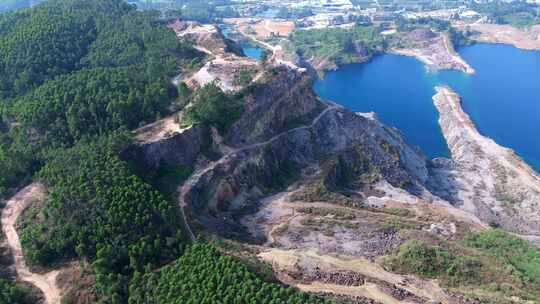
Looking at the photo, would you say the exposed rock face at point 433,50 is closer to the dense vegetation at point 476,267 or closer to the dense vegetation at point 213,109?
the dense vegetation at point 213,109

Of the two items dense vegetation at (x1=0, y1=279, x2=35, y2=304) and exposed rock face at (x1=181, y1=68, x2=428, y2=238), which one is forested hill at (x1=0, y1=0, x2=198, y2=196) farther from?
dense vegetation at (x1=0, y1=279, x2=35, y2=304)

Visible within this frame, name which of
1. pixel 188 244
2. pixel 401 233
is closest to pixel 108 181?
pixel 188 244

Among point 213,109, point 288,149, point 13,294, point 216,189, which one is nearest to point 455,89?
point 288,149

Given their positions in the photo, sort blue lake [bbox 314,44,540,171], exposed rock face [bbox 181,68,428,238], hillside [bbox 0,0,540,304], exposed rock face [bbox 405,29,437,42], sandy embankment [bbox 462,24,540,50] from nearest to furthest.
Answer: hillside [bbox 0,0,540,304], exposed rock face [bbox 181,68,428,238], blue lake [bbox 314,44,540,171], exposed rock face [bbox 405,29,437,42], sandy embankment [bbox 462,24,540,50]

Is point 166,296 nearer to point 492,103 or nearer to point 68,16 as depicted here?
point 68,16

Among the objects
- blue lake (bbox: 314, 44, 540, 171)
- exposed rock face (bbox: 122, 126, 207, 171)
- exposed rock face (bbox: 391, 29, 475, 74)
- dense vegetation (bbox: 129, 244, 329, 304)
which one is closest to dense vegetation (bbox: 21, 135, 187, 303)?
dense vegetation (bbox: 129, 244, 329, 304)

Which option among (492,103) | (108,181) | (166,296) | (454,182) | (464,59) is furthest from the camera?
(464,59)

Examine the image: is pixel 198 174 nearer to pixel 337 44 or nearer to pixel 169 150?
Result: pixel 169 150
